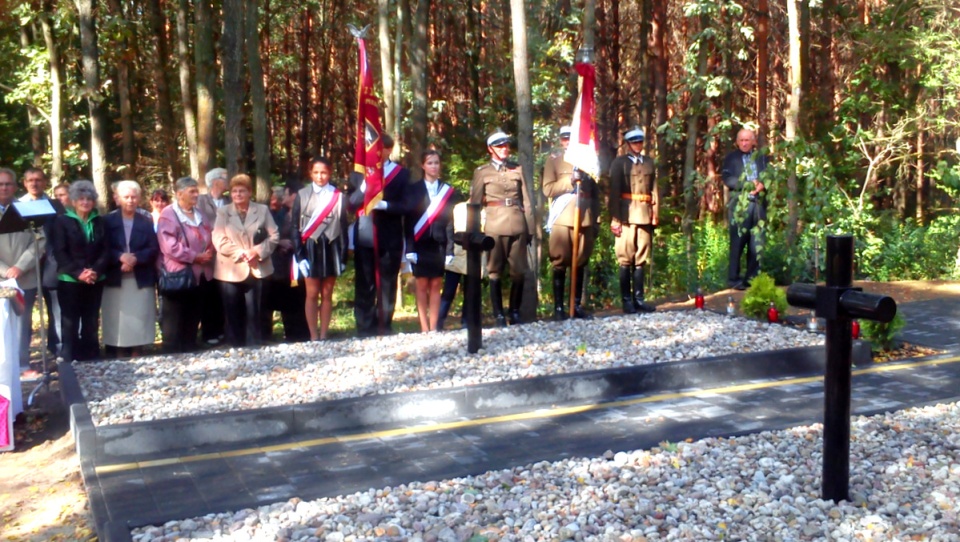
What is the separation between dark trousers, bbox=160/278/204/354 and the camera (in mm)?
10898

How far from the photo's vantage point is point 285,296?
39.0 feet

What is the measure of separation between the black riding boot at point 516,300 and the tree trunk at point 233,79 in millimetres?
4578

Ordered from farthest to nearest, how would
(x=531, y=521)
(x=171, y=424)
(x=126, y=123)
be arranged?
1. (x=126, y=123)
2. (x=171, y=424)
3. (x=531, y=521)

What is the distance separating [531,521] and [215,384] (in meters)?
4.11

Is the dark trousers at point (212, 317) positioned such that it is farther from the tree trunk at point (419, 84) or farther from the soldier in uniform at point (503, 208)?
the tree trunk at point (419, 84)

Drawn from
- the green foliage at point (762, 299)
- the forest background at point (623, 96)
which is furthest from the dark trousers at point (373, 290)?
the green foliage at point (762, 299)

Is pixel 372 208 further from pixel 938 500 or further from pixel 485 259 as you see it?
pixel 938 500

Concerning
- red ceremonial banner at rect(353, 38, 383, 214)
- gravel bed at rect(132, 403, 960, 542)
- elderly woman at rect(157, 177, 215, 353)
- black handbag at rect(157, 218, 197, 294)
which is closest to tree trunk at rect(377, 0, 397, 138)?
red ceremonial banner at rect(353, 38, 383, 214)

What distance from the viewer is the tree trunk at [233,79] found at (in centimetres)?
1436

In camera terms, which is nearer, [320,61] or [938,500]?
[938,500]

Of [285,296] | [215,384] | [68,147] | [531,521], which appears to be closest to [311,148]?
[68,147]

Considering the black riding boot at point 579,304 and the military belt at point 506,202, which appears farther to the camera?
the black riding boot at point 579,304

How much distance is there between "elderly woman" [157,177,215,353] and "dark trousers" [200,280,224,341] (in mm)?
370

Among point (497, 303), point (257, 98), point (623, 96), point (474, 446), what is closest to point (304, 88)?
point (623, 96)
